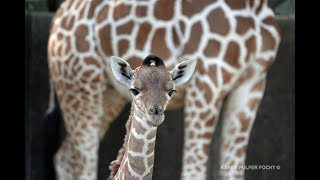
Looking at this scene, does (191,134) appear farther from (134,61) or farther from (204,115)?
(134,61)

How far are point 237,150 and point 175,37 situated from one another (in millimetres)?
819

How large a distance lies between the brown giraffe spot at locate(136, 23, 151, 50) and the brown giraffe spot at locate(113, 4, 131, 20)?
136mm

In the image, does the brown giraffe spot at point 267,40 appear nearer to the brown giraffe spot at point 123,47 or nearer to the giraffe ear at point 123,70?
the brown giraffe spot at point 123,47

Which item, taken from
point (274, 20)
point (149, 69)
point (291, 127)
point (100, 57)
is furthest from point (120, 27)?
point (291, 127)

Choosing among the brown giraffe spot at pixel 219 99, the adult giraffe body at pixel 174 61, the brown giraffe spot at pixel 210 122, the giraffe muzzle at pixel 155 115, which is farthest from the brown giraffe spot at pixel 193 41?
the giraffe muzzle at pixel 155 115

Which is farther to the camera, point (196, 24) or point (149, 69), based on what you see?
point (196, 24)

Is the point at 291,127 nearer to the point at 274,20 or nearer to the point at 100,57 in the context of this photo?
the point at 274,20

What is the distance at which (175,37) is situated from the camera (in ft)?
12.9

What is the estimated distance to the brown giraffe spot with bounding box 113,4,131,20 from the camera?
3986 mm

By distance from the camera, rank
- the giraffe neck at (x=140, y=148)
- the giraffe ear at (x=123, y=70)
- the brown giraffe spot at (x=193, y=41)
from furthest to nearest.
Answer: the brown giraffe spot at (x=193, y=41) → the giraffe ear at (x=123, y=70) → the giraffe neck at (x=140, y=148)

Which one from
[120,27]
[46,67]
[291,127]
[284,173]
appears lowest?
[284,173]

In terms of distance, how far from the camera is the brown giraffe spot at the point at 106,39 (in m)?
3.98

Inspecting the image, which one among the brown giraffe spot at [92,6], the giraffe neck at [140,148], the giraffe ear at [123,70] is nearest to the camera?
the giraffe neck at [140,148]

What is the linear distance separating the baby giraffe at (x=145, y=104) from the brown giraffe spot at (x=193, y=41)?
355mm
